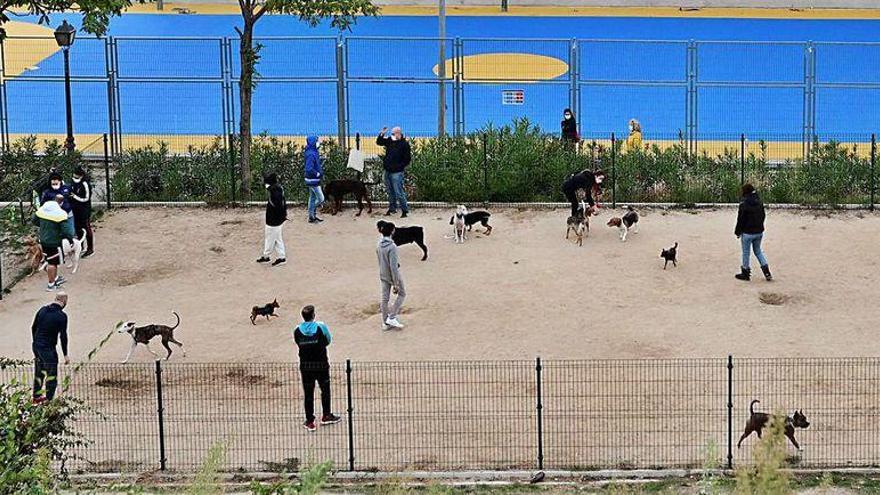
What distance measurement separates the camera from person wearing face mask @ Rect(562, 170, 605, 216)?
74.3 feet

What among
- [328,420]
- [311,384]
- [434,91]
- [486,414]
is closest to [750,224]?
[486,414]

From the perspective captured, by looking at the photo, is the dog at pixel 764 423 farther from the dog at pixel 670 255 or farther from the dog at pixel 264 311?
the dog at pixel 264 311

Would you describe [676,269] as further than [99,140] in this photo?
No

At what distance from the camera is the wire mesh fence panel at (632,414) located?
14.2 m

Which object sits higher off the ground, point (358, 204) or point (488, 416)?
point (358, 204)

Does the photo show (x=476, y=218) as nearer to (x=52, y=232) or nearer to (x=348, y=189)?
(x=348, y=189)

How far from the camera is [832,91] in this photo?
34.9 meters

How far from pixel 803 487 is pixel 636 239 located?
975cm

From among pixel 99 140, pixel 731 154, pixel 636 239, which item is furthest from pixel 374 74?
pixel 636 239

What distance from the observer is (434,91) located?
35.2 meters

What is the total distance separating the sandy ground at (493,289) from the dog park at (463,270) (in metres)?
0.06

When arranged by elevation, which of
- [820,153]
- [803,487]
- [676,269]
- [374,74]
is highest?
[374,74]

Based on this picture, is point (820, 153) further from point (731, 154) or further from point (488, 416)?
point (488, 416)

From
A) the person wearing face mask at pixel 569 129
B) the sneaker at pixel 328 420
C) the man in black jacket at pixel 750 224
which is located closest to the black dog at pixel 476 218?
the man in black jacket at pixel 750 224
